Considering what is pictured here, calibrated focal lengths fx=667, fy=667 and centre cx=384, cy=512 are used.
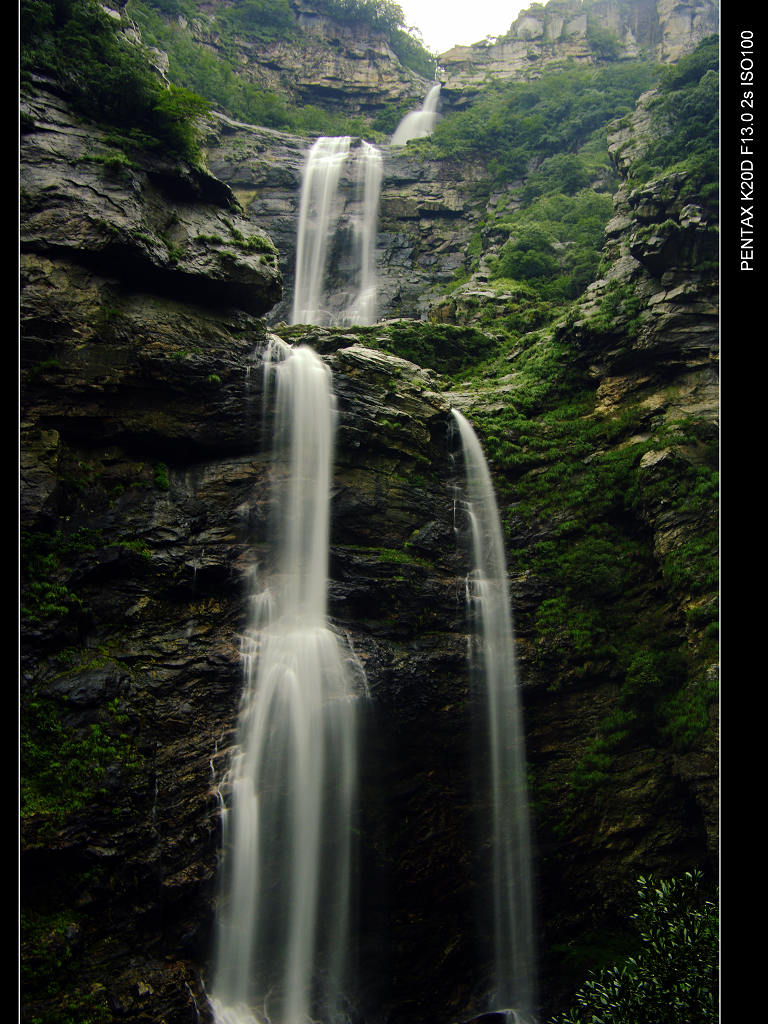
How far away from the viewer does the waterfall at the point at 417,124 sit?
44.1 meters

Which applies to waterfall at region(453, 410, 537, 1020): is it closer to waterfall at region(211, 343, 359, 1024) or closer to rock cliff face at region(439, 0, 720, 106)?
waterfall at region(211, 343, 359, 1024)

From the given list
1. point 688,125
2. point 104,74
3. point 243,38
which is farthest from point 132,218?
point 243,38

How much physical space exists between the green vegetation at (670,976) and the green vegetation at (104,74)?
21107 millimetres

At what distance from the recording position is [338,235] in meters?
33.2

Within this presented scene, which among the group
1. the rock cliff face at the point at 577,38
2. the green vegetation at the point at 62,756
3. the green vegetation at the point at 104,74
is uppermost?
the rock cliff face at the point at 577,38

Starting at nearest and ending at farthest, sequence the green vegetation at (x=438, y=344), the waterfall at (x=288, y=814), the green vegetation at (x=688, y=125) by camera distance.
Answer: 1. the waterfall at (x=288, y=814)
2. the green vegetation at (x=688, y=125)
3. the green vegetation at (x=438, y=344)

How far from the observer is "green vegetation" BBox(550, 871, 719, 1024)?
9422 millimetres

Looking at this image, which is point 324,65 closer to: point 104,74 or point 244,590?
point 104,74

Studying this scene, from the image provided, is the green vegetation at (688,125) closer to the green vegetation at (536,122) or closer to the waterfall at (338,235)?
the green vegetation at (536,122)

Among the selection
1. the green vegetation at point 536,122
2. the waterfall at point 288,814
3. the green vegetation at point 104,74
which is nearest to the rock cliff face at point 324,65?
the green vegetation at point 536,122

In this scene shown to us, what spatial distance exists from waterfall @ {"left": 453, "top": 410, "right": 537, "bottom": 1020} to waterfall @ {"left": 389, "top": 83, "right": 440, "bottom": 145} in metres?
35.5

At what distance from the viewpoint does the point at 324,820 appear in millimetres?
12883

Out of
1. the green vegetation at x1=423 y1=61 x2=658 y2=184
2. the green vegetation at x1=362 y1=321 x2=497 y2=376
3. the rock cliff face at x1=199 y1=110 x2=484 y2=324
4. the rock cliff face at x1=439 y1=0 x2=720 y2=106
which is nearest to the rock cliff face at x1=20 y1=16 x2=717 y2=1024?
the green vegetation at x1=362 y1=321 x2=497 y2=376
